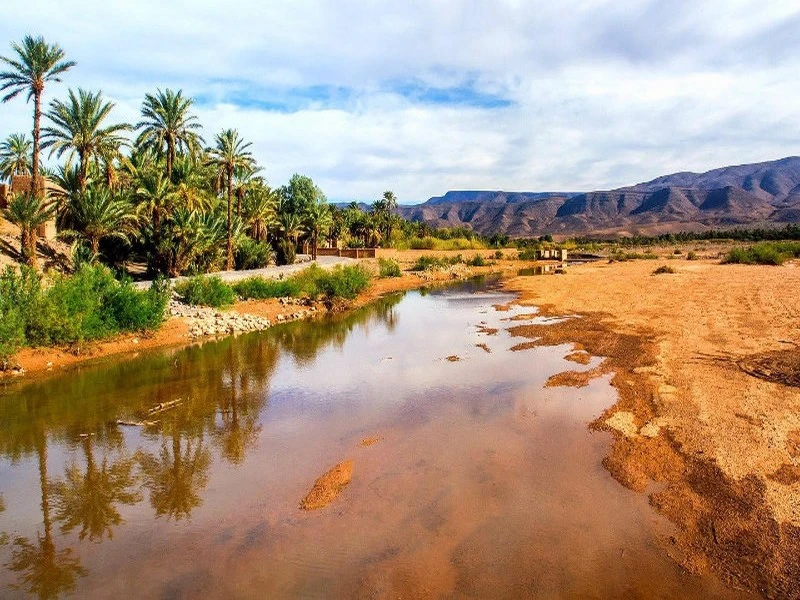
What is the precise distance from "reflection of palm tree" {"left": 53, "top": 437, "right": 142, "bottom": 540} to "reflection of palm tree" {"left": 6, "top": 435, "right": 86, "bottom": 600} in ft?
1.31

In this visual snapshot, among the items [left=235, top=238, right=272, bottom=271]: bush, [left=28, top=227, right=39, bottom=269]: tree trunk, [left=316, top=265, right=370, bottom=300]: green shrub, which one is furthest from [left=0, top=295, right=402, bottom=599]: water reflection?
[left=235, top=238, right=272, bottom=271]: bush

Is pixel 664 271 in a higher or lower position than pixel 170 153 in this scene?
lower

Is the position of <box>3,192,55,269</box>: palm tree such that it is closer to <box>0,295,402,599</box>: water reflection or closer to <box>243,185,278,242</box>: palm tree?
<box>0,295,402,599</box>: water reflection

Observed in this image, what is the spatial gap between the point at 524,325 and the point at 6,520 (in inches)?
810

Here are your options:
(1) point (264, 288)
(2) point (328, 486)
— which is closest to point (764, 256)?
(1) point (264, 288)

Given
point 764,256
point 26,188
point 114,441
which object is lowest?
point 114,441

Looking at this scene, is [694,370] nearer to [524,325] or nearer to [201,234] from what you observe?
[524,325]

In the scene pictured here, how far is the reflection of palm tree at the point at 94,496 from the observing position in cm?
830

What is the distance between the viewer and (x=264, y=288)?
31156 mm

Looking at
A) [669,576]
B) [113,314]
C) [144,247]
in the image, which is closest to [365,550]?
[669,576]

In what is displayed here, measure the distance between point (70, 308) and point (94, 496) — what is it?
37.2 ft

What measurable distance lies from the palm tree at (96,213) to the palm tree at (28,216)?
1.43 meters

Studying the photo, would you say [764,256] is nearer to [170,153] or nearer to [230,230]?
[230,230]

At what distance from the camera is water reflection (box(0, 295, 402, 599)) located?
26.1 feet
